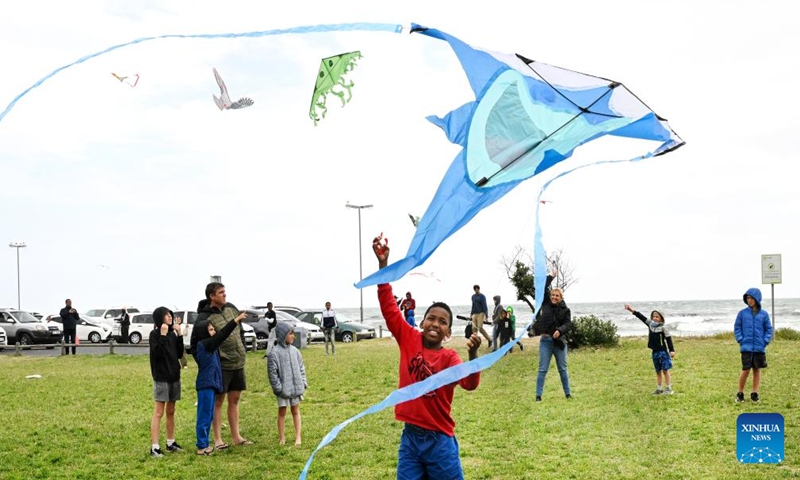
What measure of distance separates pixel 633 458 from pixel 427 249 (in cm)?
452

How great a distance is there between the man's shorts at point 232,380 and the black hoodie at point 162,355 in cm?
50

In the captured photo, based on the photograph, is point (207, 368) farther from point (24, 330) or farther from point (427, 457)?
point (24, 330)

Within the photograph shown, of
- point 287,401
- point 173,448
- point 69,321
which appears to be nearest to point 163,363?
point 173,448

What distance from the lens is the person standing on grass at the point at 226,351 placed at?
8133mm

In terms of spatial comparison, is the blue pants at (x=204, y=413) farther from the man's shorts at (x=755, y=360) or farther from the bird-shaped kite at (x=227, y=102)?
the man's shorts at (x=755, y=360)

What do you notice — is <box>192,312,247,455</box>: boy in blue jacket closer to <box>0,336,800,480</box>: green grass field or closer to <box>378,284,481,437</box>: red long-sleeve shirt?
<box>0,336,800,480</box>: green grass field

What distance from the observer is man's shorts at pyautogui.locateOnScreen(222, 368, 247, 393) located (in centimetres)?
847

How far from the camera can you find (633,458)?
25.3 feet

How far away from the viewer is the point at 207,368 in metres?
8.20

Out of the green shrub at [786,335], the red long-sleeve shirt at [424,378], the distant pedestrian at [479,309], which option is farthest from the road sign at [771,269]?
the red long-sleeve shirt at [424,378]

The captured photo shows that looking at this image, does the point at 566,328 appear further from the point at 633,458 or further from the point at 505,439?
the point at 633,458

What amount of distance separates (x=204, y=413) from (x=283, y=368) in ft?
3.11

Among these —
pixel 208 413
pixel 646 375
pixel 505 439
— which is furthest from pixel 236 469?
pixel 646 375

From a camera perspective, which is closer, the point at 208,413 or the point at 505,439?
the point at 208,413
